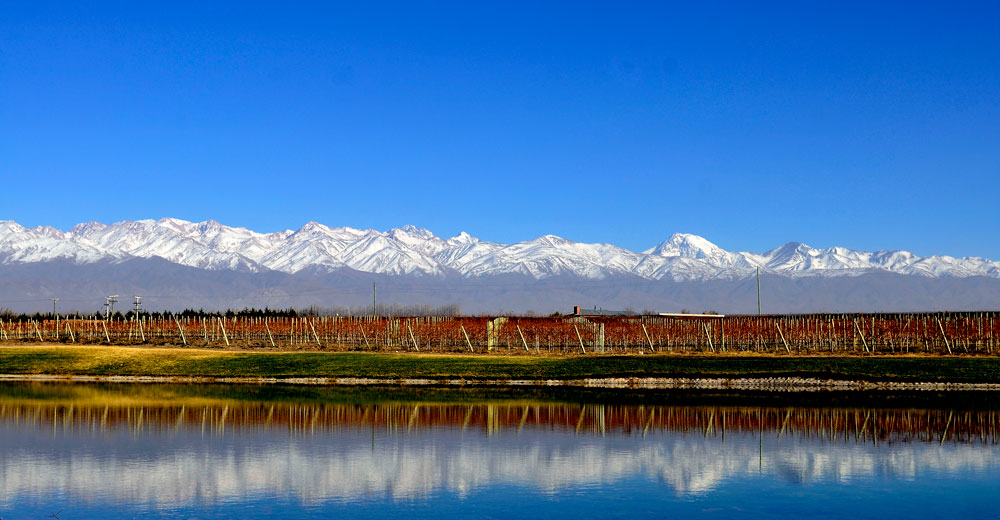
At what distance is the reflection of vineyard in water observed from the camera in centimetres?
3210

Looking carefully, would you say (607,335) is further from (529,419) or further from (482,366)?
(529,419)

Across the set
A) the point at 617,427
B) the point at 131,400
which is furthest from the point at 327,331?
the point at 617,427

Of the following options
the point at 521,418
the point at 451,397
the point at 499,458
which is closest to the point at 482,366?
the point at 451,397

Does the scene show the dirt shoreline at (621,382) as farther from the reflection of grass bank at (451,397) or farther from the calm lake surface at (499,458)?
the calm lake surface at (499,458)

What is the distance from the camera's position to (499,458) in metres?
26.9

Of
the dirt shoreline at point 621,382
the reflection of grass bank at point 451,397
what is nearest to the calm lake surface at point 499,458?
the reflection of grass bank at point 451,397

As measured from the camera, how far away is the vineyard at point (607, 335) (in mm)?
71875

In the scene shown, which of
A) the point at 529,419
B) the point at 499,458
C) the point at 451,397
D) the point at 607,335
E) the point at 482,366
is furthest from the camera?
the point at 607,335

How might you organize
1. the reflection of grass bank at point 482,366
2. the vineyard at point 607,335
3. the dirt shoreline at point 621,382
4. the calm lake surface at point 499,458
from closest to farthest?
the calm lake surface at point 499,458
the dirt shoreline at point 621,382
the reflection of grass bank at point 482,366
the vineyard at point 607,335

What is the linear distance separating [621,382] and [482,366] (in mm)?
7872

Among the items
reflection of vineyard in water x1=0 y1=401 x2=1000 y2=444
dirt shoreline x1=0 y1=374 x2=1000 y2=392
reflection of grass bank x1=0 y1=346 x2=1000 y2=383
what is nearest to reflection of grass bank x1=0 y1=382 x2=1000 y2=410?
reflection of vineyard in water x1=0 y1=401 x2=1000 y2=444

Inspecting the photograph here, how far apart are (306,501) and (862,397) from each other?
2883 cm

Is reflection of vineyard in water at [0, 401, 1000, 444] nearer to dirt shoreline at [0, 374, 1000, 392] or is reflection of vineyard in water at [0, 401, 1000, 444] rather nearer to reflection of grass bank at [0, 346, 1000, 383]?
dirt shoreline at [0, 374, 1000, 392]

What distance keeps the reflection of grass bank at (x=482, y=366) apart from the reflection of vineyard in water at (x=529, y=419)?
12.4 meters
